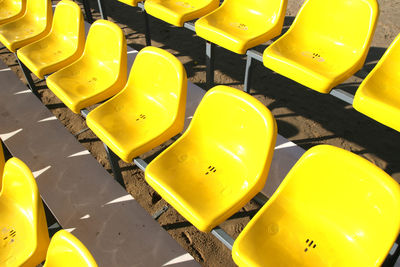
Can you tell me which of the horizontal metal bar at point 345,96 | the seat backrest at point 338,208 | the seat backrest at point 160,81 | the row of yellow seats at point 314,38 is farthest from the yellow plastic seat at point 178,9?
the seat backrest at point 338,208

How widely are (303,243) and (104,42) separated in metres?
1.84

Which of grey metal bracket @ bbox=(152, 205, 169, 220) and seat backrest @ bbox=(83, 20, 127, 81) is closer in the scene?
grey metal bracket @ bbox=(152, 205, 169, 220)

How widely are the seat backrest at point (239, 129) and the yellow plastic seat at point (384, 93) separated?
0.64 meters

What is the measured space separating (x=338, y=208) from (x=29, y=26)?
3166mm

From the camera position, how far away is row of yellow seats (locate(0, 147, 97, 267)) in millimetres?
1203

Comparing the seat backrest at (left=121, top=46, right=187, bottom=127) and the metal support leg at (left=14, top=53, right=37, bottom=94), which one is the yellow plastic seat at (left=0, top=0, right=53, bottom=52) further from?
the seat backrest at (left=121, top=46, right=187, bottom=127)

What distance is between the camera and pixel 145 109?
204cm

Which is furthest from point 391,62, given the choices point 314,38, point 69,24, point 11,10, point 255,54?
point 11,10

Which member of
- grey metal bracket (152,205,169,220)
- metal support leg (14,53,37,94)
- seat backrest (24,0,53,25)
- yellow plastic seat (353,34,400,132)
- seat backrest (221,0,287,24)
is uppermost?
seat backrest (221,0,287,24)

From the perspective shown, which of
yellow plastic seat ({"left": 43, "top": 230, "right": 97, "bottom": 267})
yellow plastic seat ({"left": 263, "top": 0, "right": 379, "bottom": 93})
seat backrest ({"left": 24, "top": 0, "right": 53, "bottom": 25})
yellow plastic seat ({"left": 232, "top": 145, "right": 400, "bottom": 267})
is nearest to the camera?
yellow plastic seat ({"left": 43, "top": 230, "right": 97, "bottom": 267})

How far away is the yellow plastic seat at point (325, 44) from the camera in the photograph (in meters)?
1.93

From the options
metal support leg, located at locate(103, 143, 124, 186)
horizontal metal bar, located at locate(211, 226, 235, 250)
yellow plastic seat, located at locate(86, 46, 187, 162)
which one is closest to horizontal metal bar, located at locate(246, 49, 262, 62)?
yellow plastic seat, located at locate(86, 46, 187, 162)

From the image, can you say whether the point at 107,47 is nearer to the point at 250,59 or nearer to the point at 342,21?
the point at 250,59

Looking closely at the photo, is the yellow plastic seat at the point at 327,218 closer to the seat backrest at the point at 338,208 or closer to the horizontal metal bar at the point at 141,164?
the seat backrest at the point at 338,208
